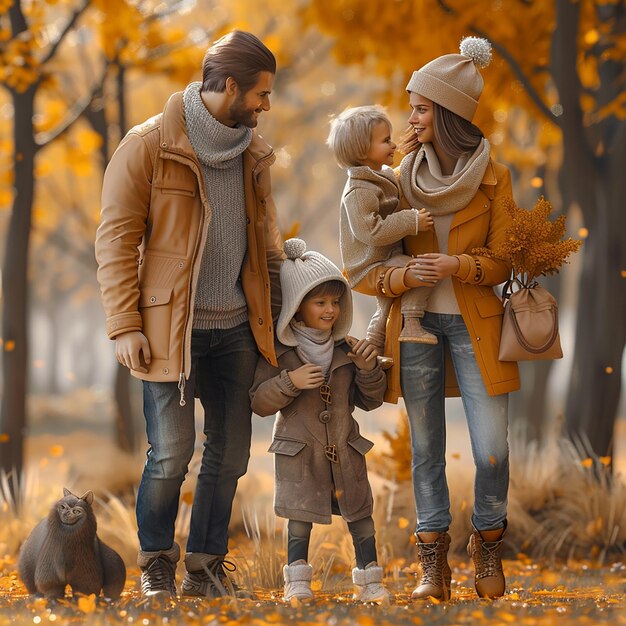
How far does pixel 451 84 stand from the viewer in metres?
4.39

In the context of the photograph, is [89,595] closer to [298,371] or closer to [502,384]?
[298,371]

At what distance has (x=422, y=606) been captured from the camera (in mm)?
4301

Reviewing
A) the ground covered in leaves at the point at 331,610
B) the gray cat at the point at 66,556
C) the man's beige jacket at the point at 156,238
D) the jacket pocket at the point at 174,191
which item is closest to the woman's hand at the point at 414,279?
the man's beige jacket at the point at 156,238

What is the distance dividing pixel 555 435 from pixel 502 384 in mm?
3187

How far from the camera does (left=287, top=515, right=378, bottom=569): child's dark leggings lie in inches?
173

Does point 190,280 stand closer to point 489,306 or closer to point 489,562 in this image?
point 489,306

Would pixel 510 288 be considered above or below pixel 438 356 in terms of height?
above

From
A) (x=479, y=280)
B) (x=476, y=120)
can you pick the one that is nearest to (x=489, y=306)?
(x=479, y=280)

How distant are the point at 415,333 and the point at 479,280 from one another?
1.14ft

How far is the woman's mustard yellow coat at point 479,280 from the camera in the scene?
4.41 meters

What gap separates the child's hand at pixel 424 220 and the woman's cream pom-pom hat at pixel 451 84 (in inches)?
17.9

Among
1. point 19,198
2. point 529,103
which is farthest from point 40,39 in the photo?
point 529,103

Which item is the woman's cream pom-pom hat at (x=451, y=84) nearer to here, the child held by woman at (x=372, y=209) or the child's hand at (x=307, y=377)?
the child held by woman at (x=372, y=209)

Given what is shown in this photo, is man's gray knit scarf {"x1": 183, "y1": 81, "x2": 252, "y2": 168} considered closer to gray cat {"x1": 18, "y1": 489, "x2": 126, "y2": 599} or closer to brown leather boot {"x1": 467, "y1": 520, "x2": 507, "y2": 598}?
gray cat {"x1": 18, "y1": 489, "x2": 126, "y2": 599}
